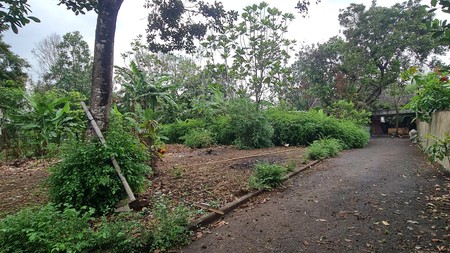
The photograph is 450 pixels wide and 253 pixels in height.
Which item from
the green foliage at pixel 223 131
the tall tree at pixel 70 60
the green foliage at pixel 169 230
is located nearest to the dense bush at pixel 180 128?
the green foliage at pixel 223 131

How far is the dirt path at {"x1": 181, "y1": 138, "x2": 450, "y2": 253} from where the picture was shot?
2.33 m

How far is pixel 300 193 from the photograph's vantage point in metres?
3.83

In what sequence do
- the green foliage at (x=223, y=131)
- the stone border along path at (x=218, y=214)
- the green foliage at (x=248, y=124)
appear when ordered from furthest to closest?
the green foliage at (x=223, y=131)
the green foliage at (x=248, y=124)
the stone border along path at (x=218, y=214)

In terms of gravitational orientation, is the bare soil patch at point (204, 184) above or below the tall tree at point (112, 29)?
below

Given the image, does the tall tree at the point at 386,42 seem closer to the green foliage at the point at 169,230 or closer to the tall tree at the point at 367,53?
the tall tree at the point at 367,53

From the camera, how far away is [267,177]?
13.1 ft

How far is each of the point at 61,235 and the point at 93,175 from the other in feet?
2.85

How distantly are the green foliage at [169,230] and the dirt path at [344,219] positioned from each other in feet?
0.45

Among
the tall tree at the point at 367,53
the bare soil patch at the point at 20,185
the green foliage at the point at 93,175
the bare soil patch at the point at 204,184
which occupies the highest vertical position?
the tall tree at the point at 367,53

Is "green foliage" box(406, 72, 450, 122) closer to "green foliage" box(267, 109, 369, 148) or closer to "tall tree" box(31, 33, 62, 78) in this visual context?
"green foliage" box(267, 109, 369, 148)

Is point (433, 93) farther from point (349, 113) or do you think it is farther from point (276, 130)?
point (349, 113)

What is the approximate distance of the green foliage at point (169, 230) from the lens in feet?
7.43

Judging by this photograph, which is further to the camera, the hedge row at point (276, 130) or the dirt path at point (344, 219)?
the hedge row at point (276, 130)

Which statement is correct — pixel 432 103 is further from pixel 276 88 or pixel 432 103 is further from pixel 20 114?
pixel 20 114
